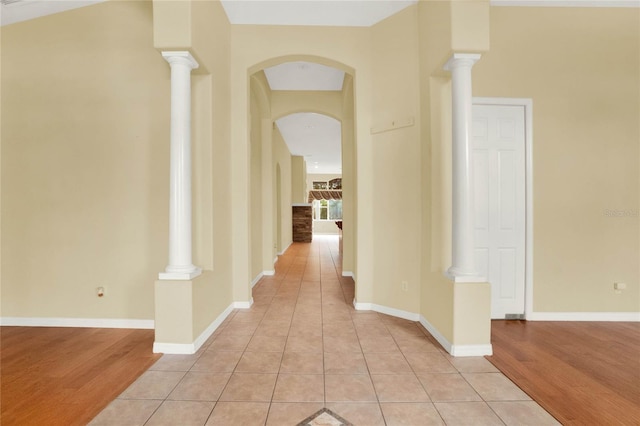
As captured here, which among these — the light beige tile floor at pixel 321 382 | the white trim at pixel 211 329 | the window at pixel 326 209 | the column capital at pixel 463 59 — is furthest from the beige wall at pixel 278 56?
the window at pixel 326 209

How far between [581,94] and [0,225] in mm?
6975

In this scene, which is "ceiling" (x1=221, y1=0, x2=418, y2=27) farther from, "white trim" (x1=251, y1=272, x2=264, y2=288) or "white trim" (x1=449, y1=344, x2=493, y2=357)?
"white trim" (x1=251, y1=272, x2=264, y2=288)

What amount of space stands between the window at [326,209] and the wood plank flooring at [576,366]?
44.3ft

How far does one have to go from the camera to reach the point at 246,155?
3992mm

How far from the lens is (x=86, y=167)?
345cm

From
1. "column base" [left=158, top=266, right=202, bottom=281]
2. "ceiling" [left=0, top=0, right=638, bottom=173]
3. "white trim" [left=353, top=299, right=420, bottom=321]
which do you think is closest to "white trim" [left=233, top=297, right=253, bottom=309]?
"column base" [left=158, top=266, right=202, bottom=281]

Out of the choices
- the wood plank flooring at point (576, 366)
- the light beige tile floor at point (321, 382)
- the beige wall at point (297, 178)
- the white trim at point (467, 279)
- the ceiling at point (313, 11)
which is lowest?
the wood plank flooring at point (576, 366)

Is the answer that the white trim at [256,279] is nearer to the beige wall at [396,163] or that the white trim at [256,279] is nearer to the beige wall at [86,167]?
the beige wall at [86,167]

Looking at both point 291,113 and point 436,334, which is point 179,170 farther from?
point 291,113

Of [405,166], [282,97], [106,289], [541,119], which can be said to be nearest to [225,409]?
[106,289]

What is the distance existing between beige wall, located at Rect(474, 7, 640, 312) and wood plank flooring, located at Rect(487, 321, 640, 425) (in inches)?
15.9

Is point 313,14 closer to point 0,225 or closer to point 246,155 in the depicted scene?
point 246,155

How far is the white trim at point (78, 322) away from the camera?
133 inches

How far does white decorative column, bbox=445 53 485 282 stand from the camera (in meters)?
2.82
